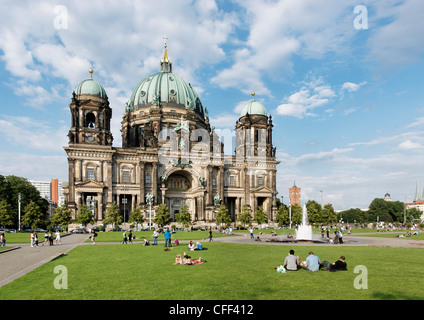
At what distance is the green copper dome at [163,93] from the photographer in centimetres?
9512

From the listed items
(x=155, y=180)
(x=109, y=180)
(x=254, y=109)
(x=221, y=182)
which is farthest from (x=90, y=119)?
(x=254, y=109)

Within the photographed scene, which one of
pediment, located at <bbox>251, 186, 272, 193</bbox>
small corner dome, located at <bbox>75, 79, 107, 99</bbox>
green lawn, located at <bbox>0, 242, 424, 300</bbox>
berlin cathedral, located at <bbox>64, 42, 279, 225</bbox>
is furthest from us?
pediment, located at <bbox>251, 186, 272, 193</bbox>

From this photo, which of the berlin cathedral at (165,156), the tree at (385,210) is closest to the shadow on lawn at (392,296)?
the berlin cathedral at (165,156)

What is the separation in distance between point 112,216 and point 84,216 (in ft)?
16.5

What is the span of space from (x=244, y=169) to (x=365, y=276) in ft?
252

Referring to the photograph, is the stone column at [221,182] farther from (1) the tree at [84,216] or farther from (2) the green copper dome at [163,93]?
(1) the tree at [84,216]

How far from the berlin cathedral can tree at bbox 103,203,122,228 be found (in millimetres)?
3955

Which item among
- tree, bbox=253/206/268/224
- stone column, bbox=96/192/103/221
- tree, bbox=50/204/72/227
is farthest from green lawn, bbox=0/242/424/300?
tree, bbox=253/206/268/224

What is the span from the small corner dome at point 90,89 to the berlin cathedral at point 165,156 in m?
0.04

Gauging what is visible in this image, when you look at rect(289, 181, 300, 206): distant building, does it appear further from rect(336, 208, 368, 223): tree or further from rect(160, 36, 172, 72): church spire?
rect(160, 36, 172, 72): church spire

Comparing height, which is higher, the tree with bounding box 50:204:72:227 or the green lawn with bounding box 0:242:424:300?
the green lawn with bounding box 0:242:424:300

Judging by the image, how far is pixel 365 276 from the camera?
48.4 ft

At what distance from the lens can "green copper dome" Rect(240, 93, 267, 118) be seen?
9675 centimetres

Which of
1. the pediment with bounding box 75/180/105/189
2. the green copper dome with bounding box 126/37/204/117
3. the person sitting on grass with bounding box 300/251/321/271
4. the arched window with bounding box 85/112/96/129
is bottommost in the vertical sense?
the person sitting on grass with bounding box 300/251/321/271
